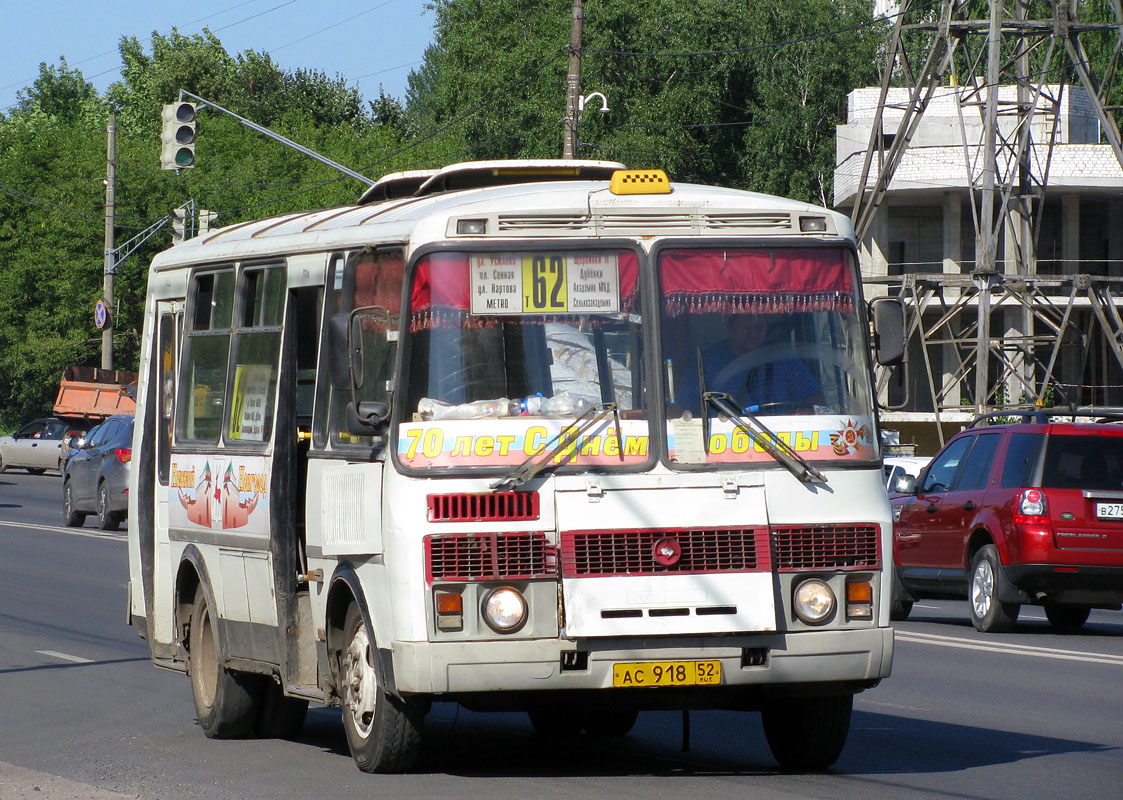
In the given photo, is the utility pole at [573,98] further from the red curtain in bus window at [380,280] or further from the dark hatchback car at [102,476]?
the red curtain in bus window at [380,280]

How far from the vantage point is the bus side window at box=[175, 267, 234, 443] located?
10094 millimetres

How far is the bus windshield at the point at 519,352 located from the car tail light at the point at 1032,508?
29.5 feet

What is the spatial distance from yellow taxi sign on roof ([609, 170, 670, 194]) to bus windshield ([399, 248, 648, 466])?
0.43 meters

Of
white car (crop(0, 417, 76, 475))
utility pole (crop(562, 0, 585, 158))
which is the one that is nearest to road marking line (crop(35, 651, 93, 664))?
utility pole (crop(562, 0, 585, 158))

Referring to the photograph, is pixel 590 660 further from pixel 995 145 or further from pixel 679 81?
pixel 679 81

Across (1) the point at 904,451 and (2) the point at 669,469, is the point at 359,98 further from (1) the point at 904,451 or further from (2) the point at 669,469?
(2) the point at 669,469

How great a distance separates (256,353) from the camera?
966 cm

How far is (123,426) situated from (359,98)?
64539mm

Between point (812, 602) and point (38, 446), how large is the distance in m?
44.1

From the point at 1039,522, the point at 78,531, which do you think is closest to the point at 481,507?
the point at 1039,522

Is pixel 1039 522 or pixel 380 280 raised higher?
pixel 380 280

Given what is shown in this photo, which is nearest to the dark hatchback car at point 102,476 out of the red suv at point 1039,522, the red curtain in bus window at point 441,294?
the red suv at point 1039,522

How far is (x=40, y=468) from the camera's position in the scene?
51.0 meters

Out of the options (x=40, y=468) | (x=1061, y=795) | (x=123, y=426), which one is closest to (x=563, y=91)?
(x=40, y=468)
